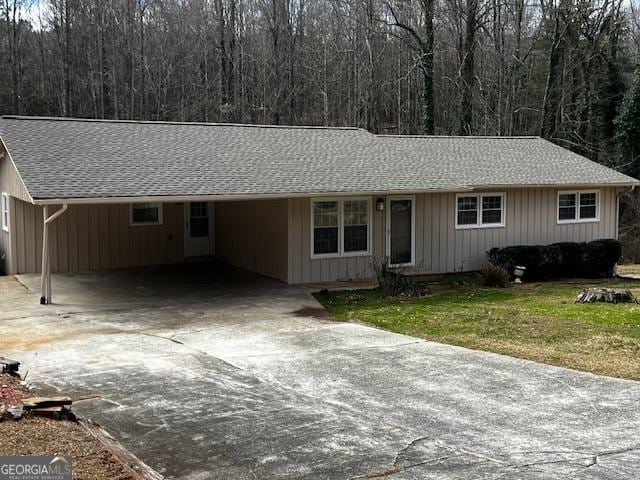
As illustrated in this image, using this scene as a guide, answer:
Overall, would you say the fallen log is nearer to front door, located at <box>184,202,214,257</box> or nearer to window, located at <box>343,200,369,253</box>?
window, located at <box>343,200,369,253</box>

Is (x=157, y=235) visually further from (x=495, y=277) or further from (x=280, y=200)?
(x=495, y=277)

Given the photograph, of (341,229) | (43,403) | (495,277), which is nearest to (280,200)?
(341,229)

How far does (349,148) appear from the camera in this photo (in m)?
18.4

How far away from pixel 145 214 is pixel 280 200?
4339 millimetres

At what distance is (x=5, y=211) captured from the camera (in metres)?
16.9

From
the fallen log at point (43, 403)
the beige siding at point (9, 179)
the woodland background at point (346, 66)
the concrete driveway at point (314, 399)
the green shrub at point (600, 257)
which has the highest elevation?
the woodland background at point (346, 66)

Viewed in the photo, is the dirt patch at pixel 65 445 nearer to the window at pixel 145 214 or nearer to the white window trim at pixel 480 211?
the window at pixel 145 214

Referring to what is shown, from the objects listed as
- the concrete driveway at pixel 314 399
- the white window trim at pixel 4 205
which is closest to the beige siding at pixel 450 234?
the concrete driveway at pixel 314 399

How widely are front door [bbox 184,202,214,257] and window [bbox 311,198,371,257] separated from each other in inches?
169

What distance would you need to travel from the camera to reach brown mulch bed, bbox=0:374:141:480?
494cm

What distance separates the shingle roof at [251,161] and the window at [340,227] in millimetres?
625

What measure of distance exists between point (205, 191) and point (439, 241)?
6306 millimetres

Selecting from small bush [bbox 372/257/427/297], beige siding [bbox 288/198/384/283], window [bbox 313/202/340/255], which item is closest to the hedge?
small bush [bbox 372/257/427/297]

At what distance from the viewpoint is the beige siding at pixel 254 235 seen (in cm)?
1541
